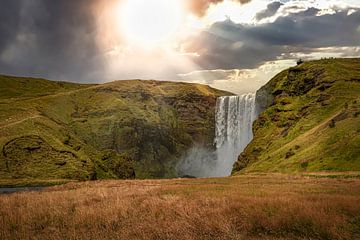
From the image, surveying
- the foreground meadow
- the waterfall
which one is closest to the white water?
the waterfall

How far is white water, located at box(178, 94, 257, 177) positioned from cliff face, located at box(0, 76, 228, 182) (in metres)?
5.62

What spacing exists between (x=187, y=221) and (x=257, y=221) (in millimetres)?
2457

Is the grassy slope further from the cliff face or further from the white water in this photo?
the cliff face

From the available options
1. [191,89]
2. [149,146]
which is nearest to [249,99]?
[149,146]

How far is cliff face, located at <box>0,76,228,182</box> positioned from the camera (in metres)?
68.4

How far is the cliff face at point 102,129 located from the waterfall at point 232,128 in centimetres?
1136

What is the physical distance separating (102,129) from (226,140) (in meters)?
46.5

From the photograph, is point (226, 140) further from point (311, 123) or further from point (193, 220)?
point (193, 220)

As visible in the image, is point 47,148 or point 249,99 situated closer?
point 47,148

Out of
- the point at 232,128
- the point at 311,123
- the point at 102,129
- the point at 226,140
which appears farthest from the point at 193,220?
the point at 102,129

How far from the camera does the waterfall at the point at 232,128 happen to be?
11325 centimetres

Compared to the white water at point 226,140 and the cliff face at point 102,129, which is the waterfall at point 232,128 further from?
the cliff face at point 102,129

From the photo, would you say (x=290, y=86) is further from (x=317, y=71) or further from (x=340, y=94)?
(x=340, y=94)

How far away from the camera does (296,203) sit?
14438mm
